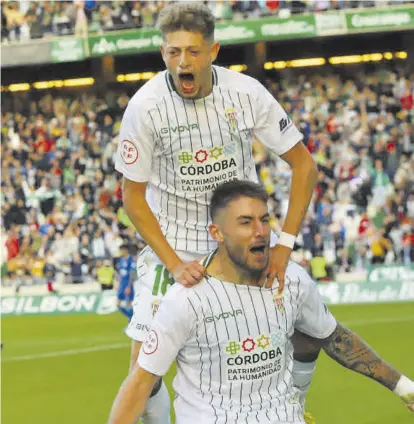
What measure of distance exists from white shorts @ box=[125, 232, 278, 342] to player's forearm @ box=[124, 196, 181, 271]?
0.16 meters

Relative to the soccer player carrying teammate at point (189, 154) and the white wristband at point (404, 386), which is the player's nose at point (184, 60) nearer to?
the soccer player carrying teammate at point (189, 154)

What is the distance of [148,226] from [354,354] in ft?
3.98

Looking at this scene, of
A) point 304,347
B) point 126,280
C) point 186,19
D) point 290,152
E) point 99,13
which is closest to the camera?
point 186,19

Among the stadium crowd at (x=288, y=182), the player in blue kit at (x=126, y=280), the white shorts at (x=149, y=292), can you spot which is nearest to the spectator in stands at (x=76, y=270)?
the stadium crowd at (x=288, y=182)

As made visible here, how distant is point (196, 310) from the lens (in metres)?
4.16

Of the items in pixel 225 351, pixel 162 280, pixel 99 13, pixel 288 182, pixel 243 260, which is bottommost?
pixel 288 182

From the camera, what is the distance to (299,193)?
4.91 m

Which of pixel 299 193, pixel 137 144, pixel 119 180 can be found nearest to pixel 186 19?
pixel 137 144

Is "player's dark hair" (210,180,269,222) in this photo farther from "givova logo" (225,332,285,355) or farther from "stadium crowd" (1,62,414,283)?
"stadium crowd" (1,62,414,283)

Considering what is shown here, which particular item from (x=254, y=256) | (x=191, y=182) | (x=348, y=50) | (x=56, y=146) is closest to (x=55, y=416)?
(x=191, y=182)

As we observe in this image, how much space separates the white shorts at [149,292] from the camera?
487cm

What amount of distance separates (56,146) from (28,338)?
30.1 feet

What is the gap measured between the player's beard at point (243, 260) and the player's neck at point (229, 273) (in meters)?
0.02

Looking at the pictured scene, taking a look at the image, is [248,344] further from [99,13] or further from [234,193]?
[99,13]
